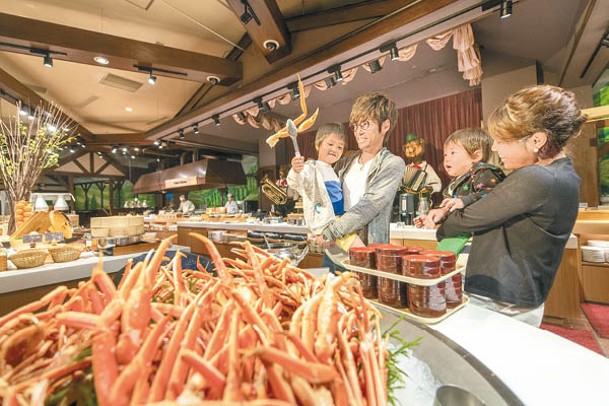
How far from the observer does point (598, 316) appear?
2.30 meters

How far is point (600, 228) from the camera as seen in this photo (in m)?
2.23

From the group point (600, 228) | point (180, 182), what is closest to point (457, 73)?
point (600, 228)

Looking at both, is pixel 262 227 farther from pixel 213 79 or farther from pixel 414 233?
pixel 213 79

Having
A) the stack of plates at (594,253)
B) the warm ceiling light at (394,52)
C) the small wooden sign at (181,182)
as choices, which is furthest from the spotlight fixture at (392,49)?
the small wooden sign at (181,182)

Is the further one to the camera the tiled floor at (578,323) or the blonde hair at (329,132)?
the tiled floor at (578,323)

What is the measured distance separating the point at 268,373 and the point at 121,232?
2726 millimetres

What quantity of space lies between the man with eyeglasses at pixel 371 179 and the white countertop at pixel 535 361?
67cm

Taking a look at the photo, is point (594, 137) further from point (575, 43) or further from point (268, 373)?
point (268, 373)

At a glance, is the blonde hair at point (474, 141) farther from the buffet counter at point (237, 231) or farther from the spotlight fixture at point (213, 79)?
the spotlight fixture at point (213, 79)

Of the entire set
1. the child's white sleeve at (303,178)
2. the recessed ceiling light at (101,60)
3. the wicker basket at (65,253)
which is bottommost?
the wicker basket at (65,253)

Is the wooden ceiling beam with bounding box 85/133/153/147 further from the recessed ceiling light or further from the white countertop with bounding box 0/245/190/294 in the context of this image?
the white countertop with bounding box 0/245/190/294

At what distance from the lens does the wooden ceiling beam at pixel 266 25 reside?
7.59 ft

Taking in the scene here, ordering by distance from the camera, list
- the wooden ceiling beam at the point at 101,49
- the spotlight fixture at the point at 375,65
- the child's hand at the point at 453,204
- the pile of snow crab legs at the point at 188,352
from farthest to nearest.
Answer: the spotlight fixture at the point at 375,65, the wooden ceiling beam at the point at 101,49, the child's hand at the point at 453,204, the pile of snow crab legs at the point at 188,352

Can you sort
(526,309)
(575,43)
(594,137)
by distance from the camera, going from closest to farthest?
(526,309) < (575,43) < (594,137)
